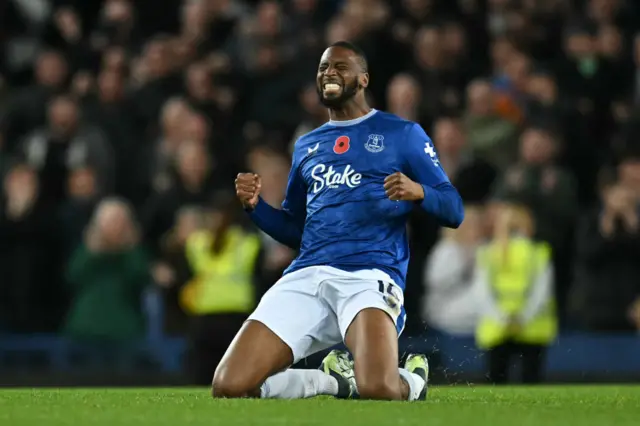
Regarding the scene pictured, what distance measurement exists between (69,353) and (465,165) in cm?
388

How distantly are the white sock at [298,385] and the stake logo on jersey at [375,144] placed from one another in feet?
4.29

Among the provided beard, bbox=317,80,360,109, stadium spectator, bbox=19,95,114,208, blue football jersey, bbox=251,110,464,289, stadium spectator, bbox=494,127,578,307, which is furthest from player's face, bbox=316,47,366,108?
stadium spectator, bbox=19,95,114,208

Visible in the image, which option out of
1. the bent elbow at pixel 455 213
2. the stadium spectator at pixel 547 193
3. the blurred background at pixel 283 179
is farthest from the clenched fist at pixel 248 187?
the stadium spectator at pixel 547 193

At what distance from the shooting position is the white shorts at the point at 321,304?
333 inches

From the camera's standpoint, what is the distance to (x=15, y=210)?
13.9 m

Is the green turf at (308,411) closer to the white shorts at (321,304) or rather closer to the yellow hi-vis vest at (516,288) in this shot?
the white shorts at (321,304)

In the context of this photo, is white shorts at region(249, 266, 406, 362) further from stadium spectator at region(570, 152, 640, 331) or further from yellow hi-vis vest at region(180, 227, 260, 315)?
stadium spectator at region(570, 152, 640, 331)

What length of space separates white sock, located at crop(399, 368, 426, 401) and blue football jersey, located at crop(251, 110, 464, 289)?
54 cm

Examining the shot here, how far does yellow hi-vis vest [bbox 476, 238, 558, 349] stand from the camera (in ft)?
40.7

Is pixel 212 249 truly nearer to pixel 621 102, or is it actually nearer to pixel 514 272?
pixel 514 272

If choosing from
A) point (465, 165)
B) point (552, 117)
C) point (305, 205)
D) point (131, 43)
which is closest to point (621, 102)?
point (552, 117)

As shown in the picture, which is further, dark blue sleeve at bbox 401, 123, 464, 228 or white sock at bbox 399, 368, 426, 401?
white sock at bbox 399, 368, 426, 401

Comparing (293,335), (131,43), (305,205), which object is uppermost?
(131,43)

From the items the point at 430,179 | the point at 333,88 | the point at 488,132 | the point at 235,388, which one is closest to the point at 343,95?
the point at 333,88
